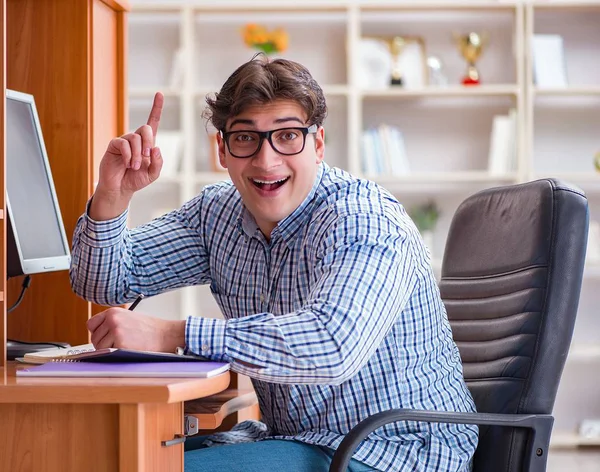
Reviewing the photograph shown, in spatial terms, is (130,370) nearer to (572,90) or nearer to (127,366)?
(127,366)

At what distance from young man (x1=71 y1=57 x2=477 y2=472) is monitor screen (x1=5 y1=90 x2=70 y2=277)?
14 centimetres

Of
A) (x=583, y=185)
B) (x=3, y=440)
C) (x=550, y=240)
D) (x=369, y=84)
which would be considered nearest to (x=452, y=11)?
(x=369, y=84)

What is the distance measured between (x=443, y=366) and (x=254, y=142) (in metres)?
0.55

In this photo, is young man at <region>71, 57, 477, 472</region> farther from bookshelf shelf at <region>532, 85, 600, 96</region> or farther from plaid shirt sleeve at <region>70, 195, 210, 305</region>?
bookshelf shelf at <region>532, 85, 600, 96</region>

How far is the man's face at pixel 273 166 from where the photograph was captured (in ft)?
5.59

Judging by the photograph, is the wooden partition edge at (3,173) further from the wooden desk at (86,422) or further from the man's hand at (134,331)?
the wooden desk at (86,422)

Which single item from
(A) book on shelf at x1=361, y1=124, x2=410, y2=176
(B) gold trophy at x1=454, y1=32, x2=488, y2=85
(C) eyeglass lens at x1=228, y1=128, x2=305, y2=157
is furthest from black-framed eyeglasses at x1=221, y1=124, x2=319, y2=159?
(B) gold trophy at x1=454, y1=32, x2=488, y2=85

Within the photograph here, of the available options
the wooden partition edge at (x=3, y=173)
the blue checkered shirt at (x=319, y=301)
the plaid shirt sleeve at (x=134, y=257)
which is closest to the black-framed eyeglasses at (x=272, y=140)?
the blue checkered shirt at (x=319, y=301)

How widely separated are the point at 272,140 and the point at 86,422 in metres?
0.68

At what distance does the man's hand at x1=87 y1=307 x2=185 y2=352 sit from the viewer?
143cm

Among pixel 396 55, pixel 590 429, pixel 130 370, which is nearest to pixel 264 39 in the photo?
pixel 396 55

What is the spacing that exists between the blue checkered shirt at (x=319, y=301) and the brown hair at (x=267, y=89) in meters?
0.17

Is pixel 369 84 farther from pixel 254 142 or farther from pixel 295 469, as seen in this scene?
pixel 295 469

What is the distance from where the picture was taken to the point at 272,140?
67.8 inches
